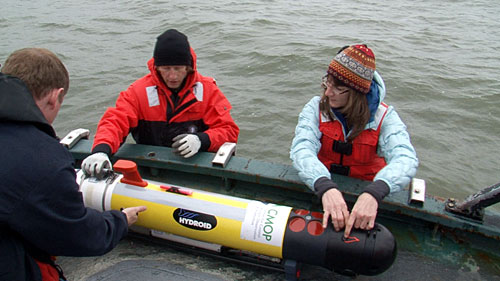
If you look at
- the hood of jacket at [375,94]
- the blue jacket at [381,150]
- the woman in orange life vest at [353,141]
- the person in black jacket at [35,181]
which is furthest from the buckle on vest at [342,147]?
the person in black jacket at [35,181]

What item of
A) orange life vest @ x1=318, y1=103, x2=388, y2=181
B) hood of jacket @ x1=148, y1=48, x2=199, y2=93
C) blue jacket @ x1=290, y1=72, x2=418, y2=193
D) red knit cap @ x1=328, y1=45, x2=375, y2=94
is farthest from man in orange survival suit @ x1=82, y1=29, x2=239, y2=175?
red knit cap @ x1=328, y1=45, x2=375, y2=94

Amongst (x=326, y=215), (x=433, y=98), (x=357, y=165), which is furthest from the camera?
(x=433, y=98)

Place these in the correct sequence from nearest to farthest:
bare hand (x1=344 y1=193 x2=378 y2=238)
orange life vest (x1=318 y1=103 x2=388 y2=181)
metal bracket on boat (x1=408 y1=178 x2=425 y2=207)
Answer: bare hand (x1=344 y1=193 x2=378 y2=238), metal bracket on boat (x1=408 y1=178 x2=425 y2=207), orange life vest (x1=318 y1=103 x2=388 y2=181)

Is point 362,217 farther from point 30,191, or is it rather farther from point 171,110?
point 171,110

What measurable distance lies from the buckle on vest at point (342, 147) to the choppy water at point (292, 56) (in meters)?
2.98

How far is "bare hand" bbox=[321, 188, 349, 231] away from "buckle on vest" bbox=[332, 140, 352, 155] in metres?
0.58

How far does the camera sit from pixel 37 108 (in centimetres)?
156

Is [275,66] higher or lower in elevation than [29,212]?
lower

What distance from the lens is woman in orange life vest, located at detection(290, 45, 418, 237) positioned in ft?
7.68

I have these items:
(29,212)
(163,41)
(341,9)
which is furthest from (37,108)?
(341,9)

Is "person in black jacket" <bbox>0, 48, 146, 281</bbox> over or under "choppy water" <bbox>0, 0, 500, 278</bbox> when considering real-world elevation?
over

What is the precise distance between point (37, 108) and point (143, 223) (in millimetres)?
1292

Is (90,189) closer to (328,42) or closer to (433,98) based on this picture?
(433,98)

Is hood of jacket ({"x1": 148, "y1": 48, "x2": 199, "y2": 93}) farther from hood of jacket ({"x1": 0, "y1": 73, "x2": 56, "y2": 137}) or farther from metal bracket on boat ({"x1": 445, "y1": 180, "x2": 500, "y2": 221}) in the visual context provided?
metal bracket on boat ({"x1": 445, "y1": 180, "x2": 500, "y2": 221})
